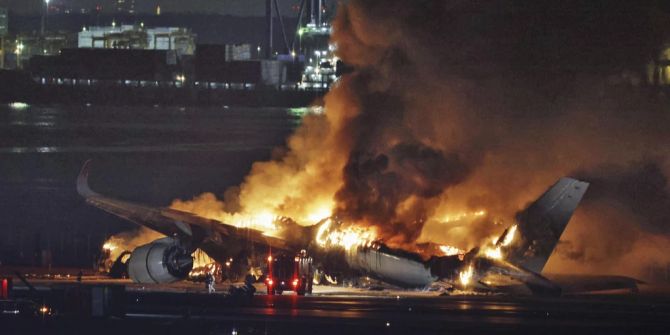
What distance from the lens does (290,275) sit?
42.8 metres

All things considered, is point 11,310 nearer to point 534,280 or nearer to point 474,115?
point 534,280

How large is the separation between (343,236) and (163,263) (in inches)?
260

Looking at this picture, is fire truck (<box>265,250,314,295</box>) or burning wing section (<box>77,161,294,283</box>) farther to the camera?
burning wing section (<box>77,161,294,283</box>)

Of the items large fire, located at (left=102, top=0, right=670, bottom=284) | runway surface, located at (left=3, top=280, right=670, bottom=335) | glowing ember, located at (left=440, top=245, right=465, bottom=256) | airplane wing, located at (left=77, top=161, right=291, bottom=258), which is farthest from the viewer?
airplane wing, located at (left=77, top=161, right=291, bottom=258)

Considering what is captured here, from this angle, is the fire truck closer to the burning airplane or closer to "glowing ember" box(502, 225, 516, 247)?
the burning airplane

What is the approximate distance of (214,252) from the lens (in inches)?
1839

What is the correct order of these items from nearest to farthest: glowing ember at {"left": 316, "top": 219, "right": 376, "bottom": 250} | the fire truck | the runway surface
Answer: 1. the runway surface
2. the fire truck
3. glowing ember at {"left": 316, "top": 219, "right": 376, "bottom": 250}

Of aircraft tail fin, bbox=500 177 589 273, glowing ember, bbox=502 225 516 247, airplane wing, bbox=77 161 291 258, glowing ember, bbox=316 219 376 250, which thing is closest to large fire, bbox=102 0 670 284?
glowing ember, bbox=316 219 376 250

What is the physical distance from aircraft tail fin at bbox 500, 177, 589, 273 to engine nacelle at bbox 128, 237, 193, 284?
38.7 ft

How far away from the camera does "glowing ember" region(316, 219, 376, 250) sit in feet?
144

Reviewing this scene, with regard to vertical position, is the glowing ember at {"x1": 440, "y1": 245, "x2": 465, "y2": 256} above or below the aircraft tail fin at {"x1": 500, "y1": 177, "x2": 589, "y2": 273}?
below

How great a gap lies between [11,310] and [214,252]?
12.9m

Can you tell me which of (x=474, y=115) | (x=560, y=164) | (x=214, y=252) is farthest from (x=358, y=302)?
(x=560, y=164)

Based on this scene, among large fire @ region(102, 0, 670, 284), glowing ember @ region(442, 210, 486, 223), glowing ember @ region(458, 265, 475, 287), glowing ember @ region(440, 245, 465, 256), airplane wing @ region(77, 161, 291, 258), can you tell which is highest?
large fire @ region(102, 0, 670, 284)
